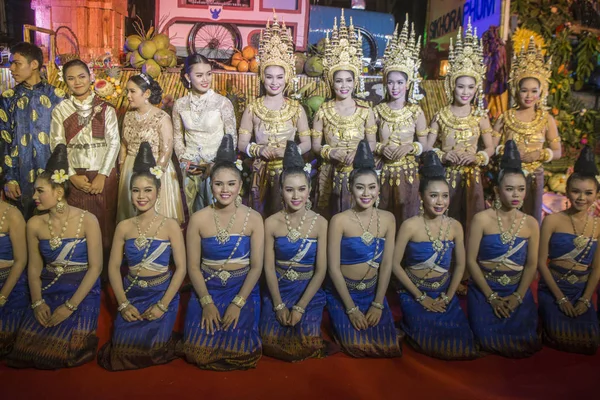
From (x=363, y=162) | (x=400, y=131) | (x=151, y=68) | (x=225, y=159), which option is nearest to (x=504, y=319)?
(x=363, y=162)

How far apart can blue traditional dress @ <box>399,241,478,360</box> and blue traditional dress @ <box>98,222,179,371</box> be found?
1.61m

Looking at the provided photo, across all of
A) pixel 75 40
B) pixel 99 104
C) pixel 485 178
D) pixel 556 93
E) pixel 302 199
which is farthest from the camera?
pixel 75 40

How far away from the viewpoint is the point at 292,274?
329 cm

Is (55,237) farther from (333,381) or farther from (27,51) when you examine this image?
(333,381)

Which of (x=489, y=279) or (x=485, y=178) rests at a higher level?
(x=485, y=178)

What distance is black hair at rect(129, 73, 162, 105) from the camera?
390cm

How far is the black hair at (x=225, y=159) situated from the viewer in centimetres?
312

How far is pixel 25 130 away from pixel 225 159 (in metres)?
1.98

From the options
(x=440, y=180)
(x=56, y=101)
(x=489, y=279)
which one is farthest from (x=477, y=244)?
(x=56, y=101)

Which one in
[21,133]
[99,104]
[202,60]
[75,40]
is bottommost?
[21,133]

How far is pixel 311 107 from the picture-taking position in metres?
5.43

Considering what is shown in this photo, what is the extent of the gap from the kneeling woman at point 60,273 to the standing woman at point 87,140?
2.47 ft

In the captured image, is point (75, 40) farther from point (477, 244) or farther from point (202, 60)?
point (477, 244)

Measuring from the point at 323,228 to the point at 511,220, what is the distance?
134 centimetres
